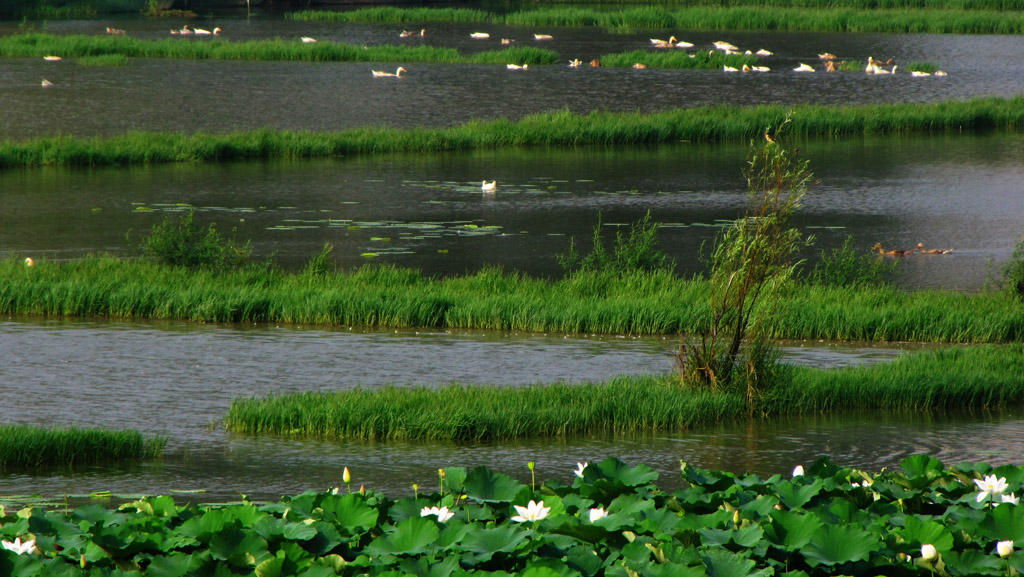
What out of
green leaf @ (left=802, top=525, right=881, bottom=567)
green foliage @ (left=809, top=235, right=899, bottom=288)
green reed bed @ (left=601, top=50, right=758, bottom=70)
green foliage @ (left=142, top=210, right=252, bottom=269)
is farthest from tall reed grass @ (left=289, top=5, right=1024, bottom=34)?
green leaf @ (left=802, top=525, right=881, bottom=567)

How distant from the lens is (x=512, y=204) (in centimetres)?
1880

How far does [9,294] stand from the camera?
40.2 feet

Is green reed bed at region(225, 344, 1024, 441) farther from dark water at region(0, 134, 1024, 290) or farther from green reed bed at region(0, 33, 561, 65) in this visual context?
green reed bed at region(0, 33, 561, 65)

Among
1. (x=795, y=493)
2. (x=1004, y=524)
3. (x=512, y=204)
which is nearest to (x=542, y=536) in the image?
(x=795, y=493)

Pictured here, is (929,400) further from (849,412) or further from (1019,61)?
(1019,61)

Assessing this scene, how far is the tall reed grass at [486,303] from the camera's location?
1162 cm

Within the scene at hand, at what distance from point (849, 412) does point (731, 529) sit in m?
4.38

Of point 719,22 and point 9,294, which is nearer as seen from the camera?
point 9,294

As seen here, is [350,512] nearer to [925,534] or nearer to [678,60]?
[925,534]

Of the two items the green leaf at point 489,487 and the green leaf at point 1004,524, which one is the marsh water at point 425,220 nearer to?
the green leaf at point 489,487

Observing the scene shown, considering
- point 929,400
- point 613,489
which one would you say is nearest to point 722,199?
point 929,400

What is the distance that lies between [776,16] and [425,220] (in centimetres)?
3475

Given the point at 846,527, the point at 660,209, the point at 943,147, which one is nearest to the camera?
the point at 846,527

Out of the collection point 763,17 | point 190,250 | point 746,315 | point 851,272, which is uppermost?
point 763,17
